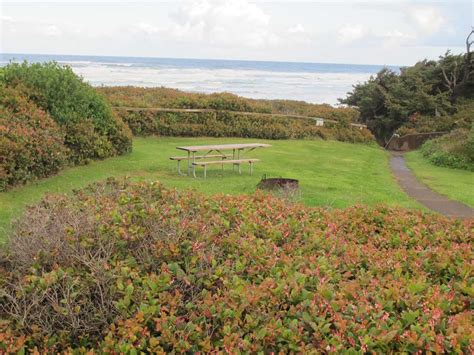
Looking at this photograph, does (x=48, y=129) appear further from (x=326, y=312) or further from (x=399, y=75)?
(x=399, y=75)

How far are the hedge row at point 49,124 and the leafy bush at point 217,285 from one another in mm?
6148

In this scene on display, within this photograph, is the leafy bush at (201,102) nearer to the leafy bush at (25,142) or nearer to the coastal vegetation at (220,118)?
the coastal vegetation at (220,118)

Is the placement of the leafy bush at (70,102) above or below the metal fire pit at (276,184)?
above

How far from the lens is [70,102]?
1381 centimetres

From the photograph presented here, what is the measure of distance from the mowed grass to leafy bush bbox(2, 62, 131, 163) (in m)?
0.55

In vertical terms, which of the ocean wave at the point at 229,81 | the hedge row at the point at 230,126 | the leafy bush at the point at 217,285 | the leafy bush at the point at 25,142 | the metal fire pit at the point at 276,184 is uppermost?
the leafy bush at the point at 217,285

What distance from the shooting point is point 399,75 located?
105ft

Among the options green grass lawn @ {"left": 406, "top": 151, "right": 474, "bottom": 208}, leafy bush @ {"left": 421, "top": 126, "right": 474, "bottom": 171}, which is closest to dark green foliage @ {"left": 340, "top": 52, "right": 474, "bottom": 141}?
leafy bush @ {"left": 421, "top": 126, "right": 474, "bottom": 171}

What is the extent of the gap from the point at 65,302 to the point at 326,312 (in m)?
1.55

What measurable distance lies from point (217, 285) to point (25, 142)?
26.8 ft

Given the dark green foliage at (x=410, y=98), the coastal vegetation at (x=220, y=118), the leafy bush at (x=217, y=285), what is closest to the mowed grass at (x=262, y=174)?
the coastal vegetation at (x=220, y=118)

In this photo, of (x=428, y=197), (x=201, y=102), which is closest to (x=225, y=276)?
(x=428, y=197)

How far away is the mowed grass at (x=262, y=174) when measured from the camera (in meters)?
10.4

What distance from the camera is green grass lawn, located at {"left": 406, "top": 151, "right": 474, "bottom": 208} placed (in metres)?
12.4
